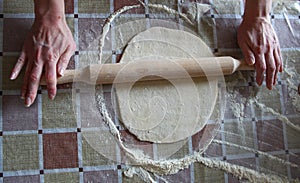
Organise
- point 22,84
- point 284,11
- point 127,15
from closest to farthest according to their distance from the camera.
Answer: point 22,84 → point 127,15 → point 284,11

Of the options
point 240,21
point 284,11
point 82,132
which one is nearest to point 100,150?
point 82,132

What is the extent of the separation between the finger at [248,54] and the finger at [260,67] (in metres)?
0.02

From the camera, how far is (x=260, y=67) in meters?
1.05

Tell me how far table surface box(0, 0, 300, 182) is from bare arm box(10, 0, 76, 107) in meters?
0.05

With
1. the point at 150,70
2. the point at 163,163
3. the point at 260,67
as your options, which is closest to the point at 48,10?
the point at 150,70

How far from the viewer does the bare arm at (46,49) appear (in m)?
0.92

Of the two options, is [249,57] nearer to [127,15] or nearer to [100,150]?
[127,15]

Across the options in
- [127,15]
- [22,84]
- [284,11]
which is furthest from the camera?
[284,11]

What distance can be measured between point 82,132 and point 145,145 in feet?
0.60

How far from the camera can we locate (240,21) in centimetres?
114

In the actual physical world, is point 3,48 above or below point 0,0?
below

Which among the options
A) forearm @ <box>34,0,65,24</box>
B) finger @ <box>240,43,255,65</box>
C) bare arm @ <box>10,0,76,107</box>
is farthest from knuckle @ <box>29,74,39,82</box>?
finger @ <box>240,43,255,65</box>

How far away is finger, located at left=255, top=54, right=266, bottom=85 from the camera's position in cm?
105

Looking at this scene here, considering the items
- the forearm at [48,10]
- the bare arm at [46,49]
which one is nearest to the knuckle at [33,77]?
the bare arm at [46,49]
